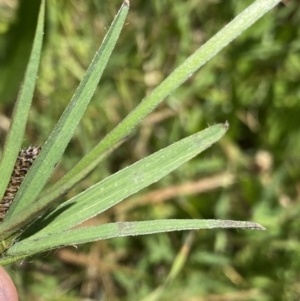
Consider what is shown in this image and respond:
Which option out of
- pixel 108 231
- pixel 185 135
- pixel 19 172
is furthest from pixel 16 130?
pixel 185 135

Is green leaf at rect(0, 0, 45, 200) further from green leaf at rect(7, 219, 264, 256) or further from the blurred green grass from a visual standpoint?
the blurred green grass

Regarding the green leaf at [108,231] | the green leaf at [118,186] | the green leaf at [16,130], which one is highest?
the green leaf at [16,130]

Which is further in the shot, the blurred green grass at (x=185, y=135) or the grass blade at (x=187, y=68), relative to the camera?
the blurred green grass at (x=185, y=135)

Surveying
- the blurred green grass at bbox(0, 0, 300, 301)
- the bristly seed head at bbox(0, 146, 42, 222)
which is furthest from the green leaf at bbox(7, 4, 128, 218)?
the blurred green grass at bbox(0, 0, 300, 301)

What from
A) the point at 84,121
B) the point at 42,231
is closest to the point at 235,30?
the point at 42,231

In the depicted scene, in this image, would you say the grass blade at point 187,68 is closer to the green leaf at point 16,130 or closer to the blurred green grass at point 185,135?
the green leaf at point 16,130

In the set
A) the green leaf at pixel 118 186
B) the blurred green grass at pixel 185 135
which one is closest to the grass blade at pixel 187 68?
the green leaf at pixel 118 186

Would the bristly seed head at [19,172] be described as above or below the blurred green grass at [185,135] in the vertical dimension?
below
